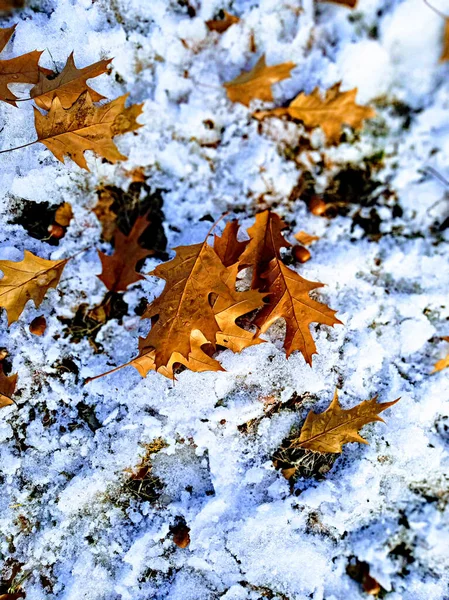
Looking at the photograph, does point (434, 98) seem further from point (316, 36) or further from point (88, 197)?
point (88, 197)

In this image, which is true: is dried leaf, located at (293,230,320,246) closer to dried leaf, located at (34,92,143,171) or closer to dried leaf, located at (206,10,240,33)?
dried leaf, located at (34,92,143,171)

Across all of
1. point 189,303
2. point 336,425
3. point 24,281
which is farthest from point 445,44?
point 24,281

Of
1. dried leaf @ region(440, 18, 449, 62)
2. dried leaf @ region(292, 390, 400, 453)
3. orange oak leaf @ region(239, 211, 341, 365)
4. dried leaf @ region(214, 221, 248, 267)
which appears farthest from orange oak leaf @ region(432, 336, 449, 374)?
→ dried leaf @ region(440, 18, 449, 62)

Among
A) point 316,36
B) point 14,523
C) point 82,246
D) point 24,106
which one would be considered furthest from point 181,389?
point 316,36

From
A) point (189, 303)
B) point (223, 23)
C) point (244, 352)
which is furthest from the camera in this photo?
point (223, 23)

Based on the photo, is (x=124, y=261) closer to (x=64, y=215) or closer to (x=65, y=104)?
(x=64, y=215)

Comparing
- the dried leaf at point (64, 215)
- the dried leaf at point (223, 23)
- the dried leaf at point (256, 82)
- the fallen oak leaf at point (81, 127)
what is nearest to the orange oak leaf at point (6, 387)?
the dried leaf at point (64, 215)
